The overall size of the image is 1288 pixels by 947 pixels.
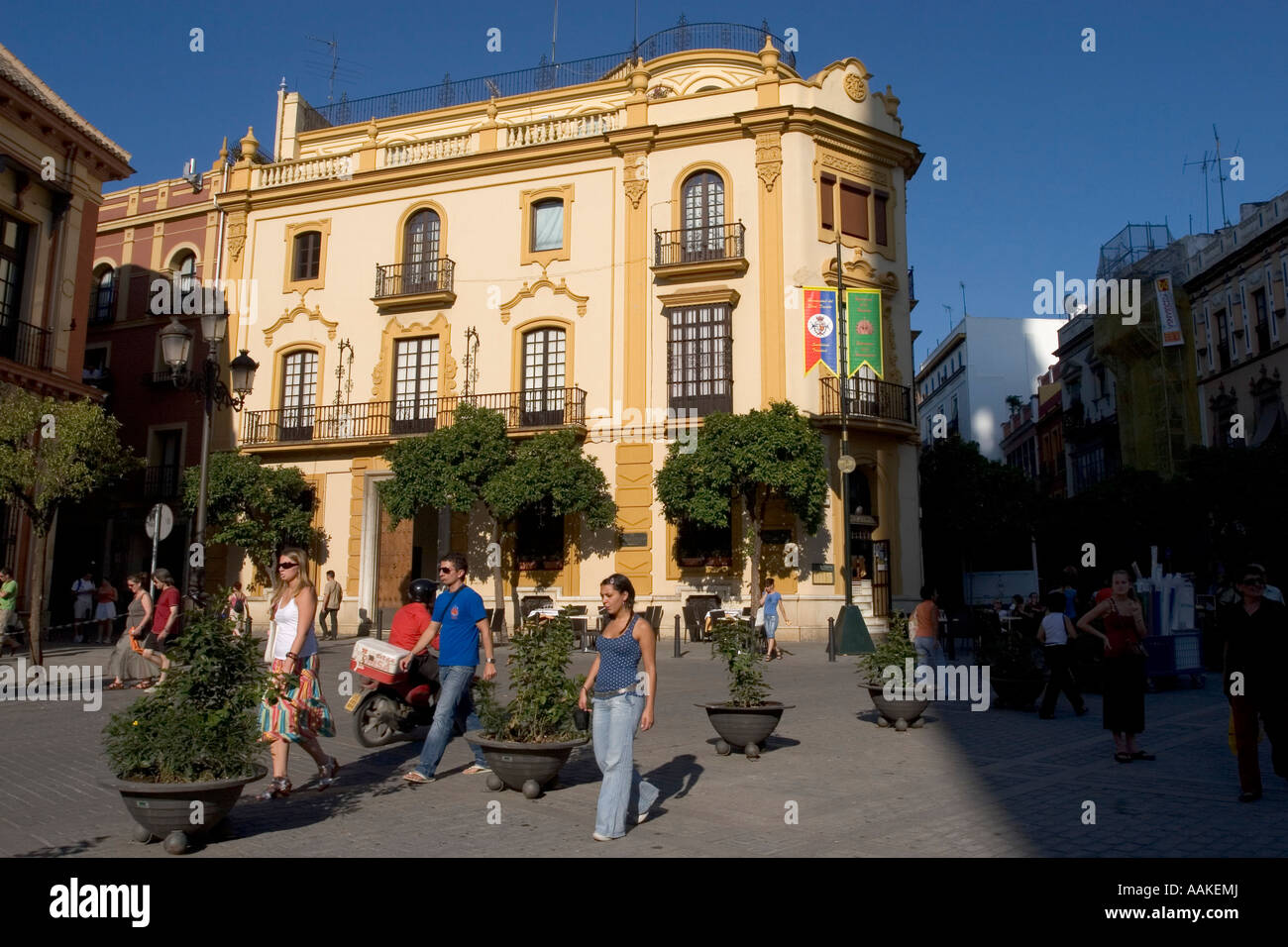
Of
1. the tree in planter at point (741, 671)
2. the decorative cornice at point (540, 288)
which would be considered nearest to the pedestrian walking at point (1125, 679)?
the tree in planter at point (741, 671)

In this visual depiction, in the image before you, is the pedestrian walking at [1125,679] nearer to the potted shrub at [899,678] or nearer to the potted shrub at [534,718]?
the potted shrub at [899,678]

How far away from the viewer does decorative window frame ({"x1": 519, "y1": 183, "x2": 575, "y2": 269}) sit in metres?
→ 26.9

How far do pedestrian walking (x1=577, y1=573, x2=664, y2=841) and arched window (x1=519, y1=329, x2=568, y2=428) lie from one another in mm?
19533

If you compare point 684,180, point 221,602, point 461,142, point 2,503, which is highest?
point 461,142

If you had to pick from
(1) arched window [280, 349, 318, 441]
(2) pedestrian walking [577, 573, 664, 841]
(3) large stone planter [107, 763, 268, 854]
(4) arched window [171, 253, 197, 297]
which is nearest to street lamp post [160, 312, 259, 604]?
(3) large stone planter [107, 763, 268, 854]

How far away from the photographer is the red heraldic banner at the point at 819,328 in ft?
79.4

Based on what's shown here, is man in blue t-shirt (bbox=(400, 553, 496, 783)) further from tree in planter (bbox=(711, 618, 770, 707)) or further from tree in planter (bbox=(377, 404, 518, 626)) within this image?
tree in planter (bbox=(377, 404, 518, 626))

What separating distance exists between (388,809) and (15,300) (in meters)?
20.7
